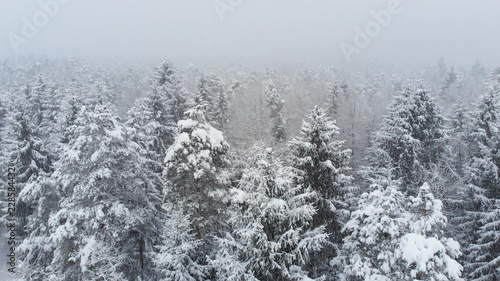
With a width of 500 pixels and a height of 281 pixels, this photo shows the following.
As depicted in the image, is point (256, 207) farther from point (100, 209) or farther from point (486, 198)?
point (486, 198)

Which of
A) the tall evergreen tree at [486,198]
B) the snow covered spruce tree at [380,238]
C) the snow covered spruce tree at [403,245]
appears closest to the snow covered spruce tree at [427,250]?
the snow covered spruce tree at [403,245]

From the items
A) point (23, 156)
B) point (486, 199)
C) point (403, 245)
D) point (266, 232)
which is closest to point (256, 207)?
point (266, 232)

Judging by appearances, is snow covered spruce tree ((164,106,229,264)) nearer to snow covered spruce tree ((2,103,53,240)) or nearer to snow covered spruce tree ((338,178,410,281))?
snow covered spruce tree ((338,178,410,281))

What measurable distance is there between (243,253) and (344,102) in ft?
106

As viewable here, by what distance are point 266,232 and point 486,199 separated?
1546 cm

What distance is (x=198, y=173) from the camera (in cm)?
1597

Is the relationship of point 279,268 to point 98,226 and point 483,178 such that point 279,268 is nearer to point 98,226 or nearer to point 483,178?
point 98,226

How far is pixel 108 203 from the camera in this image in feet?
53.9

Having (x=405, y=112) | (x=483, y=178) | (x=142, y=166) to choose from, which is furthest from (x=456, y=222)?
(x=142, y=166)

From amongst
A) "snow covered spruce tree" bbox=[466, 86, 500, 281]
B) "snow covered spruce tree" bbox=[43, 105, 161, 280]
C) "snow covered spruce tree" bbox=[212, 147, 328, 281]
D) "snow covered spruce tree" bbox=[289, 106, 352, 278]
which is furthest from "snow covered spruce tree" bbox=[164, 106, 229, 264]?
"snow covered spruce tree" bbox=[466, 86, 500, 281]

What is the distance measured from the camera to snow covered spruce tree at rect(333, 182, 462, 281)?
415 inches

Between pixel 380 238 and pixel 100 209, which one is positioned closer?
pixel 380 238

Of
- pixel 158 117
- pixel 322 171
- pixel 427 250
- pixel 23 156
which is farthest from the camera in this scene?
pixel 23 156

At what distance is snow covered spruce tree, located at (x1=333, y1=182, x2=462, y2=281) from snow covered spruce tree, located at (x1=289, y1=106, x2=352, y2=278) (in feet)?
11.6
